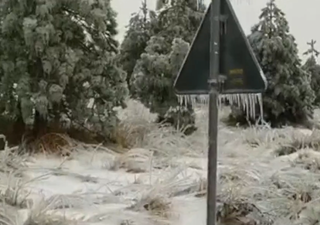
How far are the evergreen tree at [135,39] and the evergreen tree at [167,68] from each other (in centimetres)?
102

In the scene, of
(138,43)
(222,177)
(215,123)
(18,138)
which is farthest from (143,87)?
(215,123)

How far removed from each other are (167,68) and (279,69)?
2.35 metres

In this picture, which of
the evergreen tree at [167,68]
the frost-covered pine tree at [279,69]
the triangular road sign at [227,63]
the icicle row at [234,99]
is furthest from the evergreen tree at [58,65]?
the frost-covered pine tree at [279,69]

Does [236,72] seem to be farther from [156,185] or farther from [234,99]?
[234,99]

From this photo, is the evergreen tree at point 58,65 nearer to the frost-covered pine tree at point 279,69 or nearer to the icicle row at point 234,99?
the icicle row at point 234,99

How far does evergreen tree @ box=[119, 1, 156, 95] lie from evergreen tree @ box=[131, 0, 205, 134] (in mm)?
1021

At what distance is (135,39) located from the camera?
1059cm

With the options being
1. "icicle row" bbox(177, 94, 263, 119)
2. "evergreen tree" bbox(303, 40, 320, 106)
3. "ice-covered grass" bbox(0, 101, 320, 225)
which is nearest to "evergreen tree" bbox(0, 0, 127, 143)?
"ice-covered grass" bbox(0, 101, 320, 225)

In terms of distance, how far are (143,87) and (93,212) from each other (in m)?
4.96

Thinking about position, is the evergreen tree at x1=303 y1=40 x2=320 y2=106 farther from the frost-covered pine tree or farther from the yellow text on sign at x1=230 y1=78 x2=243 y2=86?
the yellow text on sign at x1=230 y1=78 x2=243 y2=86

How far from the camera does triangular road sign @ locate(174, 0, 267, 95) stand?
294 centimetres

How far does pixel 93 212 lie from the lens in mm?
4125

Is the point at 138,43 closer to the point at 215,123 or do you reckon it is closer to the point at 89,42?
the point at 89,42

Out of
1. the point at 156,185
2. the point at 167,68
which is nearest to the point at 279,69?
the point at 167,68
